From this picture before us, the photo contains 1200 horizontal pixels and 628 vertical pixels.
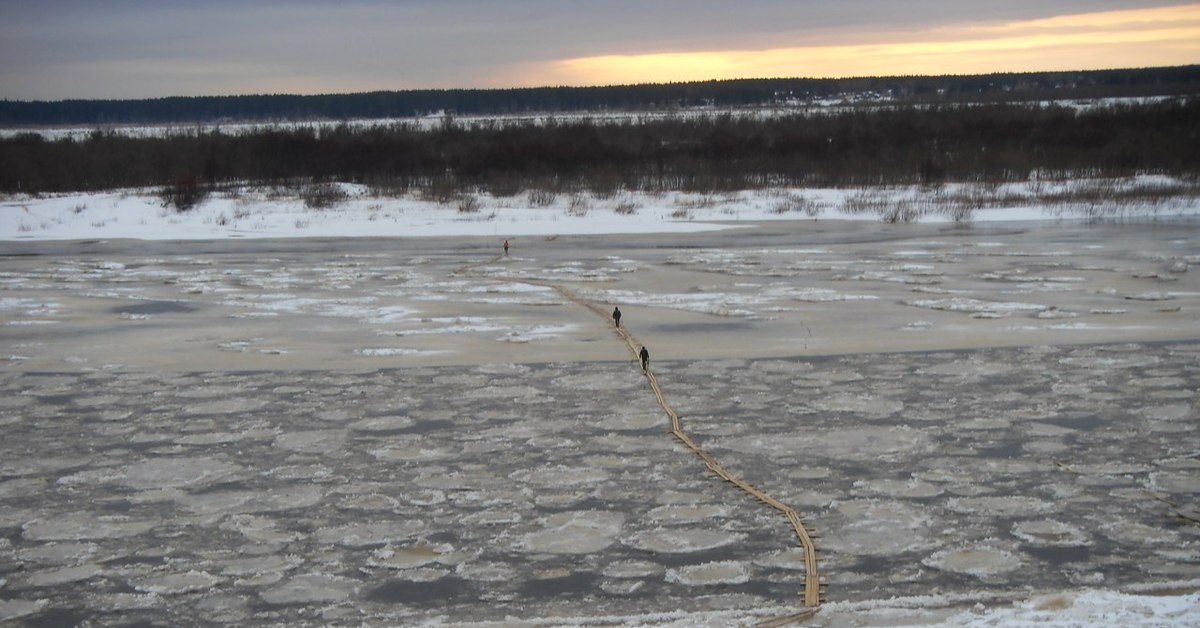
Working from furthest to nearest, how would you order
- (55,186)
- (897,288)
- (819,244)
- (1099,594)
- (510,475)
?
(55,186)
(819,244)
(897,288)
(510,475)
(1099,594)

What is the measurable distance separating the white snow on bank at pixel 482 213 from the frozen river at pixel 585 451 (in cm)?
933

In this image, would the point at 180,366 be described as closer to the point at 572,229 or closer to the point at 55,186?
the point at 572,229

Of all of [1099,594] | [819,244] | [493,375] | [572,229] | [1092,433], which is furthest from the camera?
[572,229]


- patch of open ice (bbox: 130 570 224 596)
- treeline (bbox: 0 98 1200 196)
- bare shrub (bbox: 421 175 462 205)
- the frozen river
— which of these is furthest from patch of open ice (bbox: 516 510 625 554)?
treeline (bbox: 0 98 1200 196)

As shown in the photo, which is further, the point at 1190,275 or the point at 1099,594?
the point at 1190,275

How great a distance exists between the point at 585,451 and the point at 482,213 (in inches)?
733

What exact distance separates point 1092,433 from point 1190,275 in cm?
802

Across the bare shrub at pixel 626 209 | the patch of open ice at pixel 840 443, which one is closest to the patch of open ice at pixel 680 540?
the patch of open ice at pixel 840 443

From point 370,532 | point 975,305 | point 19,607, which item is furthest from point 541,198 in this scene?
point 19,607

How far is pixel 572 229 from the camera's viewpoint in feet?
74.5

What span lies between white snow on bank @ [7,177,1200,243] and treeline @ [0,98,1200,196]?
2.26 meters

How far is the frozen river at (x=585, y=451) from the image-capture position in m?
5.02

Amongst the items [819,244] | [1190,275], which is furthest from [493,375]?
[819,244]

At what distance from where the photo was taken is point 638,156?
37500 millimetres
